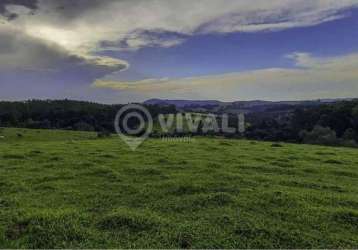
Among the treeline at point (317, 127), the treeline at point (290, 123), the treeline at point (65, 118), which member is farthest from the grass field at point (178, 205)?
the treeline at point (65, 118)

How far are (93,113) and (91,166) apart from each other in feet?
318

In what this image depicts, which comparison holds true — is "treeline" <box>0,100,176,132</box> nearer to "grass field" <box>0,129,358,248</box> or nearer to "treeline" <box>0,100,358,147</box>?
"treeline" <box>0,100,358,147</box>

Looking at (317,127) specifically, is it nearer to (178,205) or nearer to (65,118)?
(178,205)

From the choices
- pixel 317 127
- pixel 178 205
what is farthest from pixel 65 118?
pixel 178 205

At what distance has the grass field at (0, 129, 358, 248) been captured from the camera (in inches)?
274

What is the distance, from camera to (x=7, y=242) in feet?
21.9

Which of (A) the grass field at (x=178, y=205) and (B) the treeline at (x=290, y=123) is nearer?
(A) the grass field at (x=178, y=205)

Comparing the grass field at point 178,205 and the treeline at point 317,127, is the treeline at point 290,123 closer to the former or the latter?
the treeline at point 317,127

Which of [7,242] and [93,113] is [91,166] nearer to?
[7,242]

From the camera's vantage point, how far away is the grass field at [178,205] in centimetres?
697

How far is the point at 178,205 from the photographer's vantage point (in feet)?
30.1

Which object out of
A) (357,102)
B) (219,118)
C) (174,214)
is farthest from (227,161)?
(357,102)

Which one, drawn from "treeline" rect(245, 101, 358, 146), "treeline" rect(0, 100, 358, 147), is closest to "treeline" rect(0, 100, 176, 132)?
"treeline" rect(0, 100, 358, 147)

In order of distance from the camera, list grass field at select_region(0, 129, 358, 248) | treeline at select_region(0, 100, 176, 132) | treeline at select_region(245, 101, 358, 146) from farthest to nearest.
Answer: treeline at select_region(0, 100, 176, 132)
treeline at select_region(245, 101, 358, 146)
grass field at select_region(0, 129, 358, 248)
